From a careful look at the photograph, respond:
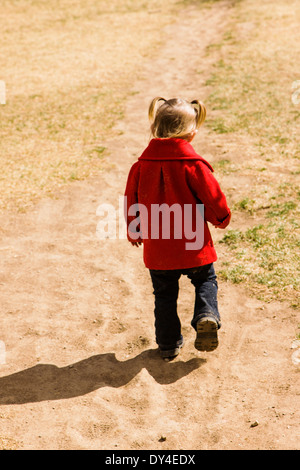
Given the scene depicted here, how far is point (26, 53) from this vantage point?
16094mm

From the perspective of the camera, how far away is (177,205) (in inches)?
146

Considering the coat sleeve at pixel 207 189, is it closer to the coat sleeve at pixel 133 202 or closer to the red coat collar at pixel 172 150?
the red coat collar at pixel 172 150

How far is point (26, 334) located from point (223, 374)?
1578 millimetres

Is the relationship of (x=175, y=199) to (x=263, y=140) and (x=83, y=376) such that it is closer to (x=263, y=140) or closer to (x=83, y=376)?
(x=83, y=376)

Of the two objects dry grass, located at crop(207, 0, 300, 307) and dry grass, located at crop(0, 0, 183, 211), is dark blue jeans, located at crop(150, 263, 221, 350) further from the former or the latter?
dry grass, located at crop(0, 0, 183, 211)

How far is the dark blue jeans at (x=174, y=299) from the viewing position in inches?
152

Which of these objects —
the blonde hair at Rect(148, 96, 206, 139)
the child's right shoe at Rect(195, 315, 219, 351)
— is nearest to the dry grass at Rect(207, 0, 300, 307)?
the child's right shoe at Rect(195, 315, 219, 351)

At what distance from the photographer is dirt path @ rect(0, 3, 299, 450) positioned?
344 centimetres

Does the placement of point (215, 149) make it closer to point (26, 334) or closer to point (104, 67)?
point (26, 334)

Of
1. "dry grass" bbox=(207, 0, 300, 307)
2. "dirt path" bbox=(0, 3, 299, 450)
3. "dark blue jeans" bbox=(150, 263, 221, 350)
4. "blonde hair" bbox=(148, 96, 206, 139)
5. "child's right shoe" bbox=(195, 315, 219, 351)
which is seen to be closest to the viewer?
"dirt path" bbox=(0, 3, 299, 450)

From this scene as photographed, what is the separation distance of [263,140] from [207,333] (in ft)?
17.8

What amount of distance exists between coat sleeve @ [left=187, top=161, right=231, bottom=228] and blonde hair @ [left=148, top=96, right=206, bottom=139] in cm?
24

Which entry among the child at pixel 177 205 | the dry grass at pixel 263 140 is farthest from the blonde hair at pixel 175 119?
the dry grass at pixel 263 140
